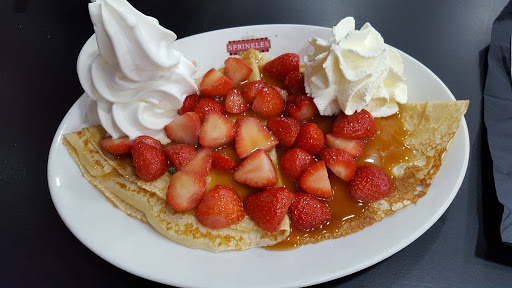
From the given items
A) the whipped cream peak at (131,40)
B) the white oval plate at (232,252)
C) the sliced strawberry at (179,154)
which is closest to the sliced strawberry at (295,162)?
the white oval plate at (232,252)

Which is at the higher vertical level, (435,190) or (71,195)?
(435,190)

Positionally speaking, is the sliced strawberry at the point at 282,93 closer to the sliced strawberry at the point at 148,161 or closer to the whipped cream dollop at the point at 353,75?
the whipped cream dollop at the point at 353,75

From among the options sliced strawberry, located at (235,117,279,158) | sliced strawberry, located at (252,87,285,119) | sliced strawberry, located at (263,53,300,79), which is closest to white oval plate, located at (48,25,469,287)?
sliced strawberry, located at (235,117,279,158)

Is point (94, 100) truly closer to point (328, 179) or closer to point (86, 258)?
point (86, 258)

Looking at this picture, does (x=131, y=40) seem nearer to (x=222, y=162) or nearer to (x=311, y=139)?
(x=222, y=162)

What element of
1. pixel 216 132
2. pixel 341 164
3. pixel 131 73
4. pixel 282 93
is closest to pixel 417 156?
pixel 341 164

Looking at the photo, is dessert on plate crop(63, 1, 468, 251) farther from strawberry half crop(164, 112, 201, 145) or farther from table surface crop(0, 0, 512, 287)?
table surface crop(0, 0, 512, 287)

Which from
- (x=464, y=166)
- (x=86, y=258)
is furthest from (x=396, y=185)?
(x=86, y=258)
